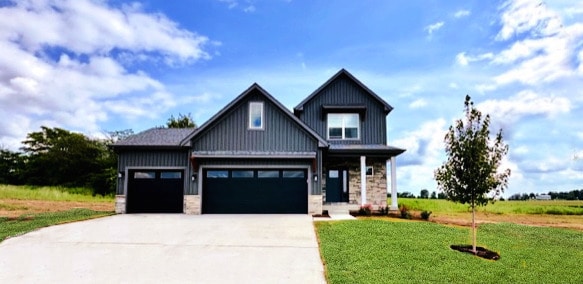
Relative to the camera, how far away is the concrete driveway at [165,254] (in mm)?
7727

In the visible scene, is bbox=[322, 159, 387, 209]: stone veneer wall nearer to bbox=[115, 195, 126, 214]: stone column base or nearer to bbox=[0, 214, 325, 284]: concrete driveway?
bbox=[0, 214, 325, 284]: concrete driveway

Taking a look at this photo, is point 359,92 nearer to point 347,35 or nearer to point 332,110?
point 332,110

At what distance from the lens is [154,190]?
18391 mm

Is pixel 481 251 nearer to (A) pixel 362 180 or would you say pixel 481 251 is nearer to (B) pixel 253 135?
(A) pixel 362 180

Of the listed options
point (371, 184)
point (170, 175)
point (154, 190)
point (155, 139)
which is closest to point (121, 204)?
point (154, 190)

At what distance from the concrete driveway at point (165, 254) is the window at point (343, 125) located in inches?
316

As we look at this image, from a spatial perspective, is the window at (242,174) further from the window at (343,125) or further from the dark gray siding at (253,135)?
the window at (343,125)

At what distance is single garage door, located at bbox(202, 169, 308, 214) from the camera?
57.0ft

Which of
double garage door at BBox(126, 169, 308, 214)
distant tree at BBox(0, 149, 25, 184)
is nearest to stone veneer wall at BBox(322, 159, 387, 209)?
double garage door at BBox(126, 169, 308, 214)

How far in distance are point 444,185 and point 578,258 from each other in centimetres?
365

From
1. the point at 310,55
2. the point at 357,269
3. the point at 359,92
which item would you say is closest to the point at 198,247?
the point at 357,269

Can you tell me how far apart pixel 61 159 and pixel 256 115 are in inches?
1334

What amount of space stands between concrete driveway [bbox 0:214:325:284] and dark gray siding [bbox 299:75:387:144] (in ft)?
27.2

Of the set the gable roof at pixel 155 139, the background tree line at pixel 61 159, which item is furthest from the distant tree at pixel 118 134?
the gable roof at pixel 155 139
